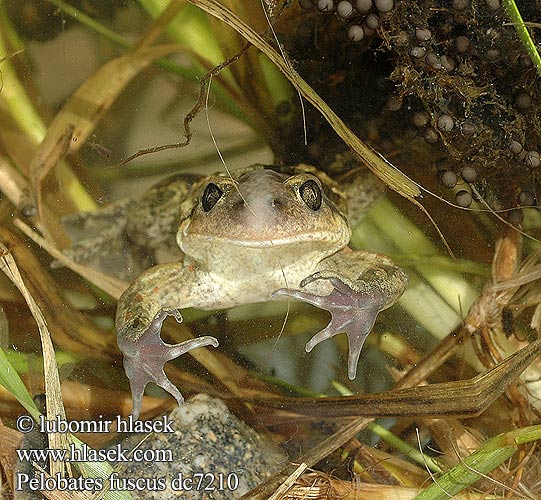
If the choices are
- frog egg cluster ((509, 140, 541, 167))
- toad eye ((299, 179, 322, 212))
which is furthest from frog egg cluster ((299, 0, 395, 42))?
frog egg cluster ((509, 140, 541, 167))

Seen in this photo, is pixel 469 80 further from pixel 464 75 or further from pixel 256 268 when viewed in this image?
pixel 256 268

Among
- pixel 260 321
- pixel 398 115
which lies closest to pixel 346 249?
pixel 260 321

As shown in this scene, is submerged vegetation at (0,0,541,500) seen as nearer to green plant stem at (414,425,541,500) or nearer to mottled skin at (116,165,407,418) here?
green plant stem at (414,425,541,500)

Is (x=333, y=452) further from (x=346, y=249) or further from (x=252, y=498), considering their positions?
(x=346, y=249)

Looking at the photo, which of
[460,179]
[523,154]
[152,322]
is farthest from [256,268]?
[523,154]

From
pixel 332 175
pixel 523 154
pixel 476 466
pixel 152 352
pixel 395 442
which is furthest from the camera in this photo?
pixel 332 175

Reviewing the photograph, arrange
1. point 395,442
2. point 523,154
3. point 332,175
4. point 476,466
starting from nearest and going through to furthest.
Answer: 1. point 476,466
2. point 523,154
3. point 395,442
4. point 332,175

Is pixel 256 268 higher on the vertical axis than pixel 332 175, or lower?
lower

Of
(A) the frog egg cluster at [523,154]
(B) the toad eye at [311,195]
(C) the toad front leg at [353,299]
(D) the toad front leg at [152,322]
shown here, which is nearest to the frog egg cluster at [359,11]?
(B) the toad eye at [311,195]
